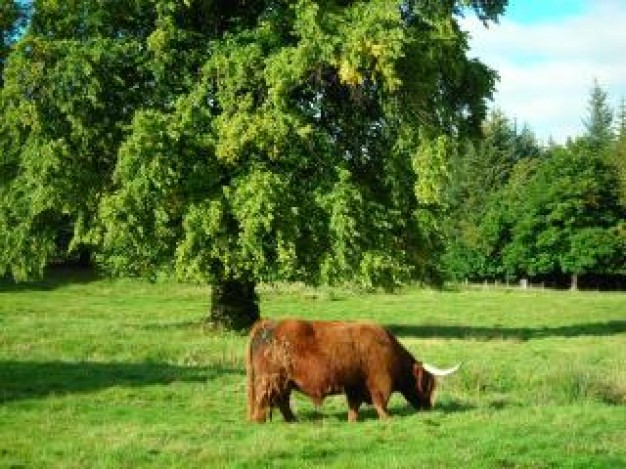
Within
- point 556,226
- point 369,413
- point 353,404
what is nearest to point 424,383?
point 369,413

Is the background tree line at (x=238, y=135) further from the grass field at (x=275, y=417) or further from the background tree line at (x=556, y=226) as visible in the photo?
the background tree line at (x=556, y=226)

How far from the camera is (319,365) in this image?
14.8m

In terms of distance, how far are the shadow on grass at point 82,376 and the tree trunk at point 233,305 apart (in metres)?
8.11

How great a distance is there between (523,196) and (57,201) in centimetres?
6791

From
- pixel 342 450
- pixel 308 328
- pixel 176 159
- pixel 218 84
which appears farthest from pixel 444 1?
pixel 342 450

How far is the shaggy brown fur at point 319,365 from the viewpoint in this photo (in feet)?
48.5

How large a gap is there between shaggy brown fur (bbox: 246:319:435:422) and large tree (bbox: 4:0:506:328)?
11.0 meters

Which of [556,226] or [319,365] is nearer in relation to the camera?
[319,365]

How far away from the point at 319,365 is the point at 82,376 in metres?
7.29

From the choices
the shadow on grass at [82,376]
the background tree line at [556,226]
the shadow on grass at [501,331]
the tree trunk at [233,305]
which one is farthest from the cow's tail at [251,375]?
the background tree line at [556,226]

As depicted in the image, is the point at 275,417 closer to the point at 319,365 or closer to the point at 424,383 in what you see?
the point at 319,365

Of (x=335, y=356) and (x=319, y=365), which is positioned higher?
(x=335, y=356)

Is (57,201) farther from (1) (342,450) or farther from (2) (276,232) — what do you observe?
(1) (342,450)

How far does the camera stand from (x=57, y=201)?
1092 inches
